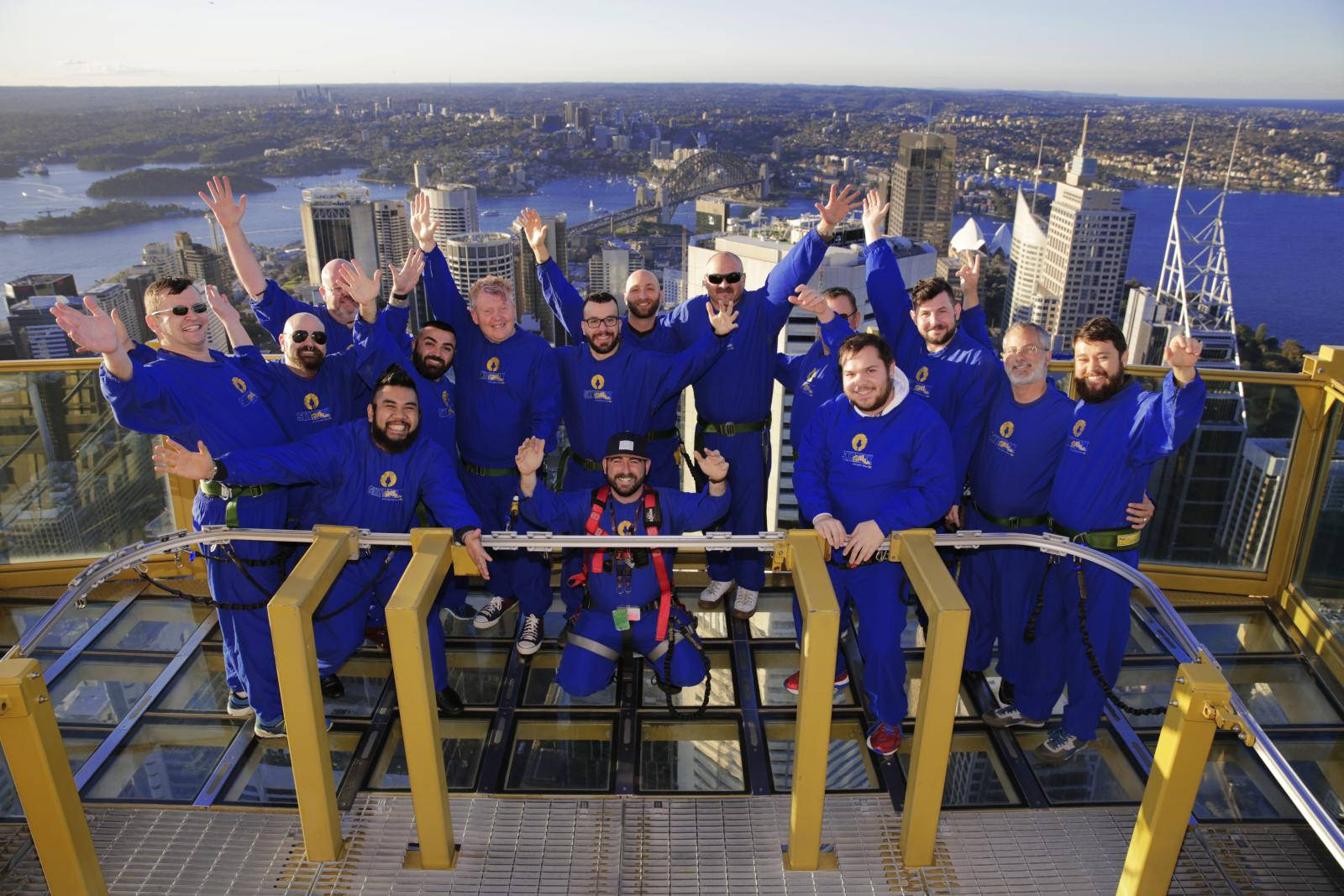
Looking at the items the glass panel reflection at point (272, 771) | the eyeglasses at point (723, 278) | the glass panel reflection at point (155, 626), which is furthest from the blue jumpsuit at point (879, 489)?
the glass panel reflection at point (155, 626)

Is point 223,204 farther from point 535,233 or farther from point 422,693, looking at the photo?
point 422,693

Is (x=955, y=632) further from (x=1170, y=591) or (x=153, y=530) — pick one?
(x=153, y=530)

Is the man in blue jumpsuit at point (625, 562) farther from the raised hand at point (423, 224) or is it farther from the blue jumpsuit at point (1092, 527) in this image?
the raised hand at point (423, 224)

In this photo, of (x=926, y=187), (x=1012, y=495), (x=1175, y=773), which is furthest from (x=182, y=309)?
(x=926, y=187)

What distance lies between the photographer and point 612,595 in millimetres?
3717

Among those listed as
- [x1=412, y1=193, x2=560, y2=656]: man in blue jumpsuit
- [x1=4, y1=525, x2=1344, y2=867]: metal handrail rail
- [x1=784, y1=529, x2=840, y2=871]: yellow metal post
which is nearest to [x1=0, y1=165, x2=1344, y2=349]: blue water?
[x1=412, y1=193, x2=560, y2=656]: man in blue jumpsuit

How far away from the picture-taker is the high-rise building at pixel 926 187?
87250 millimetres

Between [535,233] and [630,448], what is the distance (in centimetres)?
199

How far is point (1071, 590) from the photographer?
3.59 meters

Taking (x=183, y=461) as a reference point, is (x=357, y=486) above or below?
below

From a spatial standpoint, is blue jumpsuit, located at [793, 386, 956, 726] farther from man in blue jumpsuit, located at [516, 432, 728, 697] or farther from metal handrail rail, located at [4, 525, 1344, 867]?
man in blue jumpsuit, located at [516, 432, 728, 697]

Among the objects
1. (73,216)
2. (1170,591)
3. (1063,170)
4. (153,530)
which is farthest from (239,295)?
(1063,170)

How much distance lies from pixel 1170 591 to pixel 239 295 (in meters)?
57.6

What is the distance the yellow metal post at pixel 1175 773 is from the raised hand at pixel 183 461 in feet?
11.2
